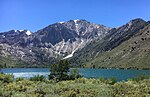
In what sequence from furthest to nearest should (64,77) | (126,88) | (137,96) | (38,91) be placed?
(64,77) → (126,88) → (38,91) → (137,96)

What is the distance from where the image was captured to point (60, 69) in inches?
5984

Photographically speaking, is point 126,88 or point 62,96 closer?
point 62,96

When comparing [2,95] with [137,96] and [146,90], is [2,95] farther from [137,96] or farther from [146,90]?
[146,90]

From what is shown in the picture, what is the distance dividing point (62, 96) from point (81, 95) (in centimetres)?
292

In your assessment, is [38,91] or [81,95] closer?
[81,95]

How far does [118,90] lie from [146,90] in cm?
431

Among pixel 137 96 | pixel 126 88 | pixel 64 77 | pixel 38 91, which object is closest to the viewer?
pixel 137 96

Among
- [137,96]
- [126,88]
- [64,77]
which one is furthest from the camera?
[64,77]

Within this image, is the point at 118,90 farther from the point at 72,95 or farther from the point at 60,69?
the point at 60,69

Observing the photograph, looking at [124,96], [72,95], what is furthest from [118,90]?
[72,95]

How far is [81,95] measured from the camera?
1526 inches

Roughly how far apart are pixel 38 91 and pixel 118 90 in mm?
12620

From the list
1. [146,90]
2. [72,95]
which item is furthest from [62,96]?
[146,90]

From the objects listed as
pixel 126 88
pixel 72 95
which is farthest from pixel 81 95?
pixel 126 88
